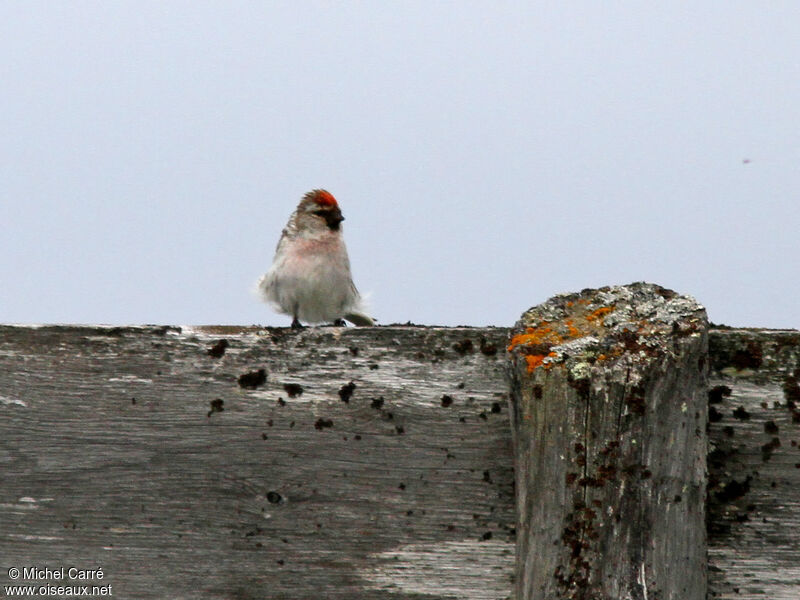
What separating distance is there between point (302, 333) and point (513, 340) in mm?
524

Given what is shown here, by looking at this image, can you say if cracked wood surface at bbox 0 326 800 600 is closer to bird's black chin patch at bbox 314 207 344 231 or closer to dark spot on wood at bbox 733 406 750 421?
dark spot on wood at bbox 733 406 750 421

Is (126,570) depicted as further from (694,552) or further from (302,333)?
(694,552)

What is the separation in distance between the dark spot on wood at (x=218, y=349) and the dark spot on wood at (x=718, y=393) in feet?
3.66

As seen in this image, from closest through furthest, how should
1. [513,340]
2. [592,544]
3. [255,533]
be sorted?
[592,544]
[513,340]
[255,533]

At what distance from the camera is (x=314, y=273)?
5.94m

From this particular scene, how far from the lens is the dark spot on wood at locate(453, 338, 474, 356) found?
2.40m

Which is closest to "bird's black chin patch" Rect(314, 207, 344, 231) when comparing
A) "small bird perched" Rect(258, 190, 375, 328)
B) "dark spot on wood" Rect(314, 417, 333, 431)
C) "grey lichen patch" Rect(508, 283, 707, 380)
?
"small bird perched" Rect(258, 190, 375, 328)

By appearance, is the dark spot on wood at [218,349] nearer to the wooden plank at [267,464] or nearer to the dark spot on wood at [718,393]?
the wooden plank at [267,464]

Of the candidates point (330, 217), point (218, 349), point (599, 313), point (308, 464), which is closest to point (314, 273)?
point (330, 217)

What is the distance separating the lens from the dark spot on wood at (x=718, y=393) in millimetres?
2328

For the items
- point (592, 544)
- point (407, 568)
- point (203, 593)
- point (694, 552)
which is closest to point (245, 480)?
point (203, 593)

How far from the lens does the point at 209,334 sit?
2.48 metres

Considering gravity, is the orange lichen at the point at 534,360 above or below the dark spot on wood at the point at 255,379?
above

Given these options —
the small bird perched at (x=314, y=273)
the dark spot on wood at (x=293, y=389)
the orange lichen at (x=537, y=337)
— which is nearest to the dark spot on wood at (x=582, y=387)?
the orange lichen at (x=537, y=337)
